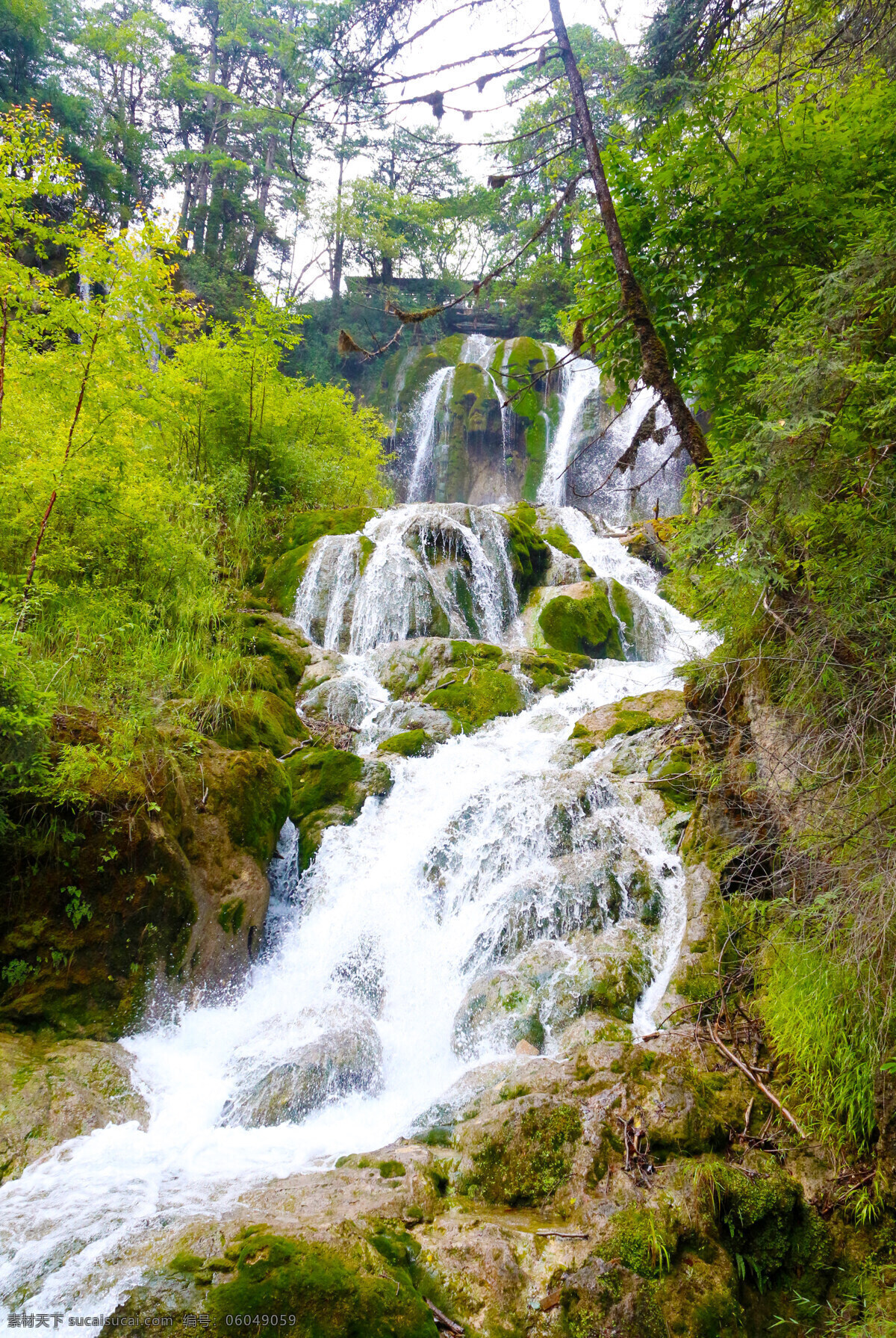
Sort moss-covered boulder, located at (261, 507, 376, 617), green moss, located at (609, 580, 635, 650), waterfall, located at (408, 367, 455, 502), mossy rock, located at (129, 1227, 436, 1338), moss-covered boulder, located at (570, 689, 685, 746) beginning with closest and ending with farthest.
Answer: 1. mossy rock, located at (129, 1227, 436, 1338)
2. moss-covered boulder, located at (570, 689, 685, 746)
3. moss-covered boulder, located at (261, 507, 376, 617)
4. green moss, located at (609, 580, 635, 650)
5. waterfall, located at (408, 367, 455, 502)

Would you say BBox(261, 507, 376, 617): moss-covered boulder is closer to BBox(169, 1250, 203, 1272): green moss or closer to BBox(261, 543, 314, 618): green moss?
BBox(261, 543, 314, 618): green moss

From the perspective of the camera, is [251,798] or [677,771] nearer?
[251,798]

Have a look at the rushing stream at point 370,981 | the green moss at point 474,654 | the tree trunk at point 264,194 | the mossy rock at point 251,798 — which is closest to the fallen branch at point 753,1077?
the rushing stream at point 370,981

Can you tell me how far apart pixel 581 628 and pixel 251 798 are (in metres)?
7.66

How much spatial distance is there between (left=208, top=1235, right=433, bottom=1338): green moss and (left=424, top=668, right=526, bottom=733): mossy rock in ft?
19.9

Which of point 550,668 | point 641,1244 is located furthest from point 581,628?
point 641,1244

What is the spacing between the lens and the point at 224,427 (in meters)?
10.9

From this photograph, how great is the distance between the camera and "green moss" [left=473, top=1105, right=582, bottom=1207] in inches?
119

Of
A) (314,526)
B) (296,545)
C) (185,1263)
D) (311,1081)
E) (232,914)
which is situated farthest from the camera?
(314,526)

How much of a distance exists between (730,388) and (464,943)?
4693 millimetres

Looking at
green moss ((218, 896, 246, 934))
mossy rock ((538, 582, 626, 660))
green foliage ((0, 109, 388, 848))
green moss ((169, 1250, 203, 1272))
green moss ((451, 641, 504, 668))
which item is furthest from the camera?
mossy rock ((538, 582, 626, 660))

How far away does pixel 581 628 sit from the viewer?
11891 mm

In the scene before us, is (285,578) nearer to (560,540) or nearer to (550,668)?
(550,668)

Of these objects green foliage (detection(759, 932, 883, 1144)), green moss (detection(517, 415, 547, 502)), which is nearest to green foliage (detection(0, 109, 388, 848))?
green foliage (detection(759, 932, 883, 1144))
